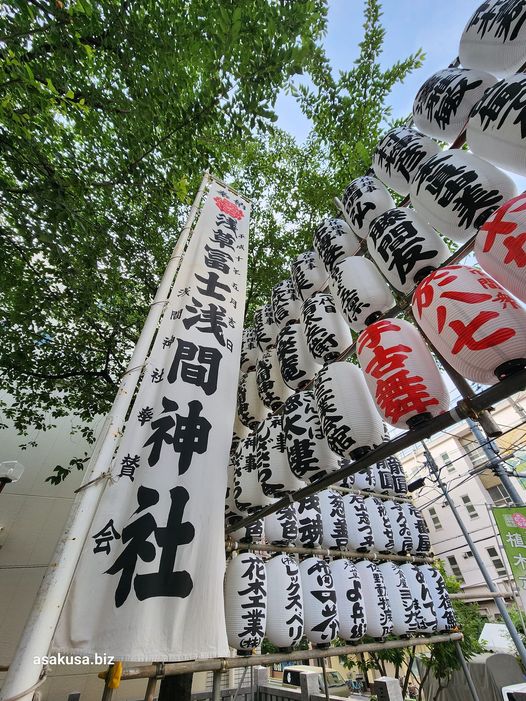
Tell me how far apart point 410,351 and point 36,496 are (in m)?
10.1

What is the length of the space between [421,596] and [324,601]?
182cm

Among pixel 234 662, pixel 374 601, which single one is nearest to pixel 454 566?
pixel 374 601

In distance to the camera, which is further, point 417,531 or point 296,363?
point 417,531

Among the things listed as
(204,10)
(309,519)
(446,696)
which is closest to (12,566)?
(309,519)

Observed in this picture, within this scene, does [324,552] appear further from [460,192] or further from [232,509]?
[460,192]

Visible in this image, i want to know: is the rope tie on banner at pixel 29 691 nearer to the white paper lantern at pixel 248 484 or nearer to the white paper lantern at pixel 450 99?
the white paper lantern at pixel 248 484

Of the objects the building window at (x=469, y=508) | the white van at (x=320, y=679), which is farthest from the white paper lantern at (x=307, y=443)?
the building window at (x=469, y=508)

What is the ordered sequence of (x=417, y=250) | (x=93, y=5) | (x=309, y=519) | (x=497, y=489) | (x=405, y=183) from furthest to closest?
(x=497, y=489) → (x=309, y=519) → (x=93, y=5) → (x=405, y=183) → (x=417, y=250)

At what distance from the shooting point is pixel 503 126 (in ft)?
6.20

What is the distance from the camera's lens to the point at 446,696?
8.30m

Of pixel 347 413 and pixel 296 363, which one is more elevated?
pixel 296 363

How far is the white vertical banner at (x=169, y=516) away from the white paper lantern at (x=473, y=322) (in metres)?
1.65

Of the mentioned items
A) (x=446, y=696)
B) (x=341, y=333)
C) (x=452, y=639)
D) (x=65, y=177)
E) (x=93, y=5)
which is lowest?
(x=446, y=696)

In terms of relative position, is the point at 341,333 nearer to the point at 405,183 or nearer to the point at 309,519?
the point at 405,183
